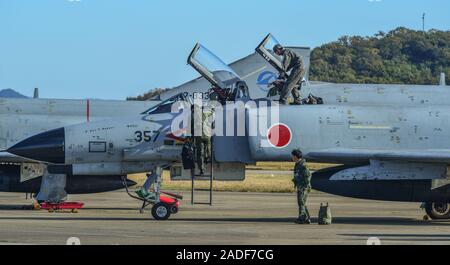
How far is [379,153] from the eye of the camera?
699 inches

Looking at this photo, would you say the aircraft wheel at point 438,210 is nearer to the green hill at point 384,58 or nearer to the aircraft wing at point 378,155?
the aircraft wing at point 378,155

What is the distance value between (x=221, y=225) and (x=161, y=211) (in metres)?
1.51

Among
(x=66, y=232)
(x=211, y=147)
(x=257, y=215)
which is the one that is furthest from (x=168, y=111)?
(x=66, y=232)

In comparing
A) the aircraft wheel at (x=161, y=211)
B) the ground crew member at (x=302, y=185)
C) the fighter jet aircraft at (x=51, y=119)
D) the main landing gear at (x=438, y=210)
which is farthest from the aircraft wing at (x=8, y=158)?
the main landing gear at (x=438, y=210)

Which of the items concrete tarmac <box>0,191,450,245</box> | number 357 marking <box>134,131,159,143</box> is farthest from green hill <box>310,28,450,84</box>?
number 357 marking <box>134,131,159,143</box>

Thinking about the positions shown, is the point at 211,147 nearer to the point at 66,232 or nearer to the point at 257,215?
the point at 257,215

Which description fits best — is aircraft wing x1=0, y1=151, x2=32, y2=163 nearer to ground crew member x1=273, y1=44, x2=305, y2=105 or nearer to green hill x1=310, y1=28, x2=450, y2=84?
ground crew member x1=273, y1=44, x2=305, y2=105

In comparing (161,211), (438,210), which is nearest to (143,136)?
(161,211)

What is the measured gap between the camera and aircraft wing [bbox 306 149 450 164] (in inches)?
686

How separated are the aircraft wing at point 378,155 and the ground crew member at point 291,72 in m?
1.27

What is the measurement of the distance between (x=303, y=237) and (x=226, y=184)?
17282 mm

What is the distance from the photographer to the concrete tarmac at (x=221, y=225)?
46.6 ft

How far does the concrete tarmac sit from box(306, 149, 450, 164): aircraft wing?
1215mm

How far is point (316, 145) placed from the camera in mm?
18625
